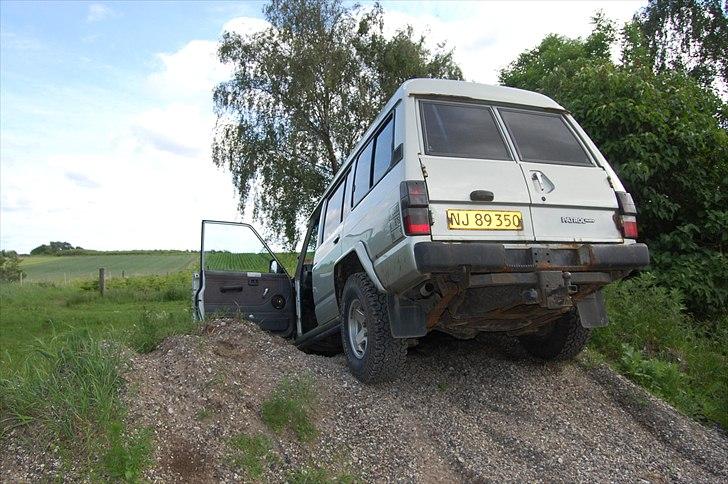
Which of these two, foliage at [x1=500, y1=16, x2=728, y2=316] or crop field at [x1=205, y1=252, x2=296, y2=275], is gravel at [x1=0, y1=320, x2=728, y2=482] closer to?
crop field at [x1=205, y1=252, x2=296, y2=275]

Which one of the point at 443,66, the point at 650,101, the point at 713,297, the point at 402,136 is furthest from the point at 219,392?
the point at 443,66

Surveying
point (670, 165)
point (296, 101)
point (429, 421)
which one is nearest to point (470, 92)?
point (429, 421)

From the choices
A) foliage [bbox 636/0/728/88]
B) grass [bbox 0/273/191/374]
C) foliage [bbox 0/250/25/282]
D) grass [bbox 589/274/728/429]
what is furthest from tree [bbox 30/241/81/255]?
grass [bbox 589/274/728/429]

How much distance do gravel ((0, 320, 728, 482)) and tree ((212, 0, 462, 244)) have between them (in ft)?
51.8

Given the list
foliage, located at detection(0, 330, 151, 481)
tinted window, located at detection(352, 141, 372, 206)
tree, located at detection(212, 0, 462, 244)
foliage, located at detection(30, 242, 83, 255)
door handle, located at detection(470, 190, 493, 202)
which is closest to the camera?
foliage, located at detection(0, 330, 151, 481)

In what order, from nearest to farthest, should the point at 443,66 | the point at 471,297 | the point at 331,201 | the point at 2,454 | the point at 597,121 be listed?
the point at 2,454 → the point at 471,297 → the point at 331,201 → the point at 597,121 → the point at 443,66

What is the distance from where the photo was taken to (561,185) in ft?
13.6

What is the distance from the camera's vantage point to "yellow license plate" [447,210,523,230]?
3822 mm

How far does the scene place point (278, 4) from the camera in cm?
2122

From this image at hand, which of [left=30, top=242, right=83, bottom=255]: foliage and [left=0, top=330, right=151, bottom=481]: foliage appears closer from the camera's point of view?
[left=0, top=330, right=151, bottom=481]: foliage

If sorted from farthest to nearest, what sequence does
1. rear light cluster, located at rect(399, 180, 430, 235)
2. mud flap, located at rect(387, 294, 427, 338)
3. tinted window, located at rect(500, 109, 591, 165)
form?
tinted window, located at rect(500, 109, 591, 165)
mud flap, located at rect(387, 294, 427, 338)
rear light cluster, located at rect(399, 180, 430, 235)

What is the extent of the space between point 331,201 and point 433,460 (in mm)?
3470

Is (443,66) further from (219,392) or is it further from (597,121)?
(219,392)

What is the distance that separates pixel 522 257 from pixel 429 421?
1.38 m
